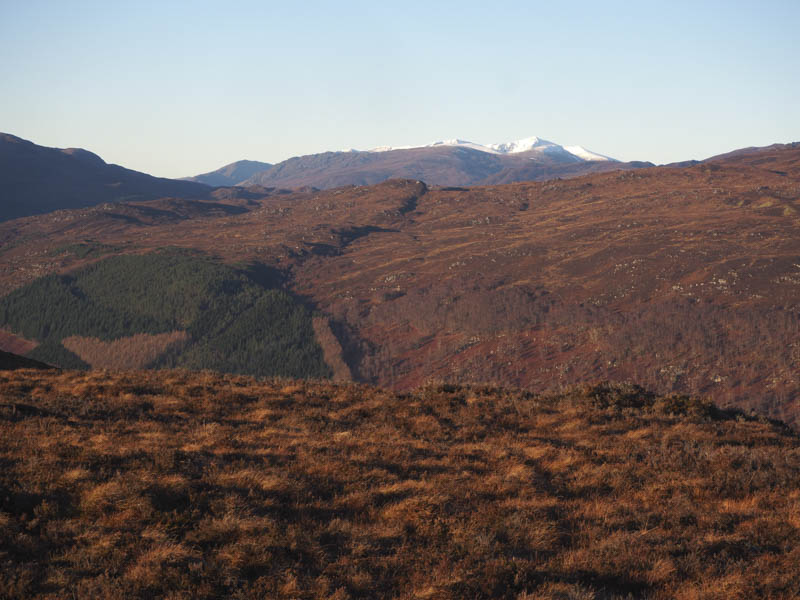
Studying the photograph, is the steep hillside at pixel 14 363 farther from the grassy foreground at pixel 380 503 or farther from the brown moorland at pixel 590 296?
the brown moorland at pixel 590 296

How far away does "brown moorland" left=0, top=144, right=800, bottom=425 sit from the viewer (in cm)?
8444

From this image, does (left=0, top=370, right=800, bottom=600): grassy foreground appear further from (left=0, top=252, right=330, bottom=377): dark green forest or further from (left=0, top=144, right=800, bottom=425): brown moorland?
(left=0, top=252, right=330, bottom=377): dark green forest

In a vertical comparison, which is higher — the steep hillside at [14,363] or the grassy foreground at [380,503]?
the steep hillside at [14,363]

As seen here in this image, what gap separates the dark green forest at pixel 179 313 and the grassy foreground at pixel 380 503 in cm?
9299

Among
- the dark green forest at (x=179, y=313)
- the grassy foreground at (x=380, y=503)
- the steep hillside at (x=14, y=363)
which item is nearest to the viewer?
the grassy foreground at (x=380, y=503)

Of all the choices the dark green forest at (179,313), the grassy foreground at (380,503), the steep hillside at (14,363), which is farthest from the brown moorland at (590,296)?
the steep hillside at (14,363)

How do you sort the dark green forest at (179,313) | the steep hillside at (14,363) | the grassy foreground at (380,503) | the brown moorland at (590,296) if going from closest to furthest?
1. the grassy foreground at (380,503)
2. the steep hillside at (14,363)
3. the brown moorland at (590,296)
4. the dark green forest at (179,313)

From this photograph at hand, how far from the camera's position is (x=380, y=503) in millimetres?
12797

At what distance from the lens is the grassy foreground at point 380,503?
31.9 feet

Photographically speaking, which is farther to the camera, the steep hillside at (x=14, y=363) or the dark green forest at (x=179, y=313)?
the dark green forest at (x=179, y=313)

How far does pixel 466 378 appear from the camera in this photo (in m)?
92.5

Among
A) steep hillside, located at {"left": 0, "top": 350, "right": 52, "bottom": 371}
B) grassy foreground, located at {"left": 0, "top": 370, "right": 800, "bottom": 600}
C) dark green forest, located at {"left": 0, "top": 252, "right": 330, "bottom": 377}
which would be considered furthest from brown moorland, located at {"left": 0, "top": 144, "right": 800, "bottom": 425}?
steep hillside, located at {"left": 0, "top": 350, "right": 52, "bottom": 371}

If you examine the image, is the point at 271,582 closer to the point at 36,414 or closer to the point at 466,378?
the point at 36,414

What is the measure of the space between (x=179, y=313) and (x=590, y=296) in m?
96.0
